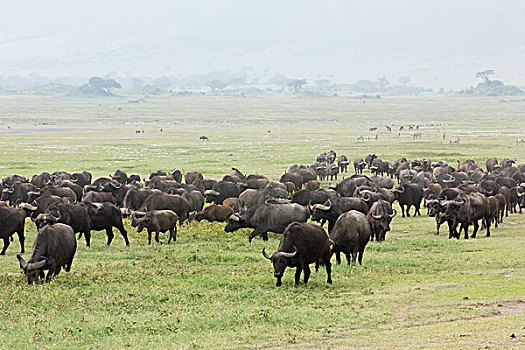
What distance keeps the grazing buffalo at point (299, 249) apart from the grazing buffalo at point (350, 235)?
2253 mm

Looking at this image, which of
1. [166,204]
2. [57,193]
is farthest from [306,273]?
[57,193]

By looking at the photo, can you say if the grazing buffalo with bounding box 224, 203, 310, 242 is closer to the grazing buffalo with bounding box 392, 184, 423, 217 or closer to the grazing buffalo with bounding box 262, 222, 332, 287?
the grazing buffalo with bounding box 262, 222, 332, 287

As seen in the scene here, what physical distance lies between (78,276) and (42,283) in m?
1.18

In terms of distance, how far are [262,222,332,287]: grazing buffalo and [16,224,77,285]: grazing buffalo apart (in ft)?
17.1

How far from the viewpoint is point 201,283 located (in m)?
17.4

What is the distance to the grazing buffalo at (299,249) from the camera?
16.5 metres

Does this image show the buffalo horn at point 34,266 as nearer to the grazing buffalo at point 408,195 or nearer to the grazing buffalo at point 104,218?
the grazing buffalo at point 104,218

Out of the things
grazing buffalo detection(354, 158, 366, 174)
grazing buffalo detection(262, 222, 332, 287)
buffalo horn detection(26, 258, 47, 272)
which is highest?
grazing buffalo detection(262, 222, 332, 287)

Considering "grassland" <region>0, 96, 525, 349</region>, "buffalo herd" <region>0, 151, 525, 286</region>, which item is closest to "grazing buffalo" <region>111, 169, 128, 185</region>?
"buffalo herd" <region>0, 151, 525, 286</region>

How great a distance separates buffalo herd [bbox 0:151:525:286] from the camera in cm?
1703

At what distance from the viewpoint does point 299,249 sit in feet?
54.3

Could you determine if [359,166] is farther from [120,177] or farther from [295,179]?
[120,177]

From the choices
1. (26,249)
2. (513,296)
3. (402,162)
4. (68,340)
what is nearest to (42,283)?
(68,340)

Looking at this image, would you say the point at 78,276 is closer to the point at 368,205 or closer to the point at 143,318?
the point at 143,318
